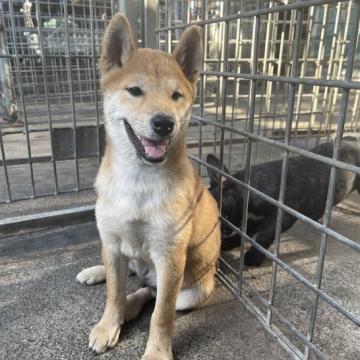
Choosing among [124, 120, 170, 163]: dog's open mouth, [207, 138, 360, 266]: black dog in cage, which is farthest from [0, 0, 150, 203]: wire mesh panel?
[124, 120, 170, 163]: dog's open mouth

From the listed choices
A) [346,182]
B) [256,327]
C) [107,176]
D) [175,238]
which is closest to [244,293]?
[256,327]

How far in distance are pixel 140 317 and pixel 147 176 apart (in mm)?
853

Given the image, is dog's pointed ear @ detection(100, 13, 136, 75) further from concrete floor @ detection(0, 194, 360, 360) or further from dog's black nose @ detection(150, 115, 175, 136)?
concrete floor @ detection(0, 194, 360, 360)

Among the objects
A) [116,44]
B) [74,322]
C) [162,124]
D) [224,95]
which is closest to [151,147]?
[162,124]

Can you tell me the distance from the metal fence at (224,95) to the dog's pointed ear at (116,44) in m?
0.55

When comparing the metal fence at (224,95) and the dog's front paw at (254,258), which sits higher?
the metal fence at (224,95)

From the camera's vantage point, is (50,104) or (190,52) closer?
(190,52)

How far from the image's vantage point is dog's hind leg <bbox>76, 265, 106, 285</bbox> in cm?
235

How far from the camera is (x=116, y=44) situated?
6.02ft

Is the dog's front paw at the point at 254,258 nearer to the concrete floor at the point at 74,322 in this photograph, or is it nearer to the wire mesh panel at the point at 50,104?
the concrete floor at the point at 74,322

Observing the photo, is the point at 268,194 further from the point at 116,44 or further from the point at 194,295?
the point at 116,44

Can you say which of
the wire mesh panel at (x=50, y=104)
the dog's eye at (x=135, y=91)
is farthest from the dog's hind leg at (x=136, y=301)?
the wire mesh panel at (x=50, y=104)

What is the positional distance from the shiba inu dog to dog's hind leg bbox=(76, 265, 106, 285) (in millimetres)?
417

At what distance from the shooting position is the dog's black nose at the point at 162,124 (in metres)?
1.58
